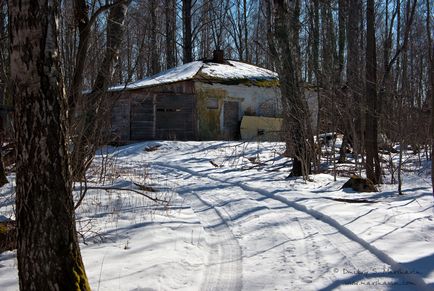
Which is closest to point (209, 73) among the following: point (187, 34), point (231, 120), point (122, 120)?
point (231, 120)

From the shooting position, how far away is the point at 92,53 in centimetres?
708

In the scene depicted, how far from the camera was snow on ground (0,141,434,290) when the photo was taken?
3803mm

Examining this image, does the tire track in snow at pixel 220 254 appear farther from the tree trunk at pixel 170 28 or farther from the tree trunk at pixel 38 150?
the tree trunk at pixel 170 28

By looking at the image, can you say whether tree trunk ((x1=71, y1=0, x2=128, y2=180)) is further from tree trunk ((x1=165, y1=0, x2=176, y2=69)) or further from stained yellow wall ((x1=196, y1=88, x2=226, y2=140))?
tree trunk ((x1=165, y1=0, x2=176, y2=69))

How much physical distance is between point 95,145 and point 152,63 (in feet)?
107

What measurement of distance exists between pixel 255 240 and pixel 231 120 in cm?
1909

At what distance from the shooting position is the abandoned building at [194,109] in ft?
75.1

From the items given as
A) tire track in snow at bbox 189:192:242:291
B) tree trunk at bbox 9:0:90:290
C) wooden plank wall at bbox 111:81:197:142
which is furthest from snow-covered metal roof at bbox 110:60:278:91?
tree trunk at bbox 9:0:90:290

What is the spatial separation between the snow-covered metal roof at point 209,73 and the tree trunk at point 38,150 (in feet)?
61.1

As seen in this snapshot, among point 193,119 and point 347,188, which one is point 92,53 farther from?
point 193,119

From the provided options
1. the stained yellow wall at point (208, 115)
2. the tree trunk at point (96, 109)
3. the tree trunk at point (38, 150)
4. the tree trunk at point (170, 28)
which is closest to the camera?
the tree trunk at point (38, 150)

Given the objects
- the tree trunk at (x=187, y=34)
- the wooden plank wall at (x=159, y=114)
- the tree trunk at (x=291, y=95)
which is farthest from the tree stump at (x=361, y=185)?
the tree trunk at (x=187, y=34)

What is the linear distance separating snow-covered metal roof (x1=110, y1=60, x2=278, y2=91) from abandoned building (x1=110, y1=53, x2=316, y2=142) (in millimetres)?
54

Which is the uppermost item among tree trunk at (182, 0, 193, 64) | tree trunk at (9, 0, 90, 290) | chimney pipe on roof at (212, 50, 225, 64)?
tree trunk at (182, 0, 193, 64)
